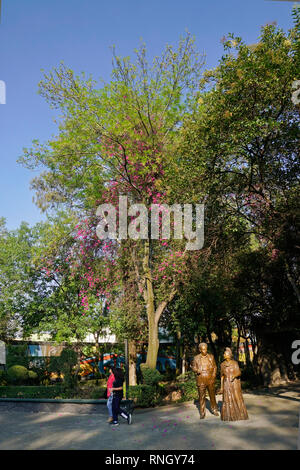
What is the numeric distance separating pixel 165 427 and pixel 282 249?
7497 millimetres

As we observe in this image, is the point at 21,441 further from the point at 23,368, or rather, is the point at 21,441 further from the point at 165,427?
the point at 23,368

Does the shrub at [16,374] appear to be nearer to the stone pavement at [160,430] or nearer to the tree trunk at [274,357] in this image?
the stone pavement at [160,430]

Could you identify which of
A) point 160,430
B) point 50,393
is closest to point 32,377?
point 50,393

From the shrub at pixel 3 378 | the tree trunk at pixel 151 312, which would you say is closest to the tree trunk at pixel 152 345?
the tree trunk at pixel 151 312

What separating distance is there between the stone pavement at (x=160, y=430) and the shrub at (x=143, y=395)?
68 cm

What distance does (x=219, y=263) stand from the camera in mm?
16641

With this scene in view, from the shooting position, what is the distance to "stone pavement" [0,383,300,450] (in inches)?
321

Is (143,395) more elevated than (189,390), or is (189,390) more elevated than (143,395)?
(143,395)

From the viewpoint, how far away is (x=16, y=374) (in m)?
20.9

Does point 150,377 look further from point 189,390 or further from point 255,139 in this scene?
point 255,139

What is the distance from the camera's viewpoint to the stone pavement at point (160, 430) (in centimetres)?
816

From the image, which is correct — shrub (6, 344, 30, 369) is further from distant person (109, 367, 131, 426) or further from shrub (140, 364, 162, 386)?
distant person (109, 367, 131, 426)

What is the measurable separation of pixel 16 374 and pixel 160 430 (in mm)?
13210
